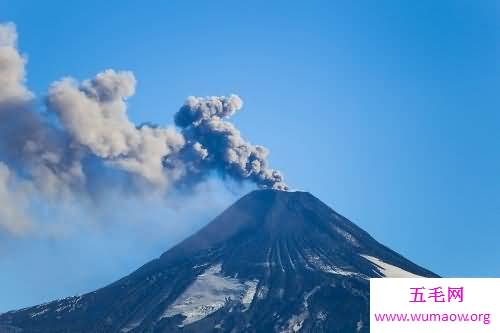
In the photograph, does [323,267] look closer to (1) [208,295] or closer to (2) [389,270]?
(2) [389,270]

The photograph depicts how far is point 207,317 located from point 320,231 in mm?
46730

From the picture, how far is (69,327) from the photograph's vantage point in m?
123

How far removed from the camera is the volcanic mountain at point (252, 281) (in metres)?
117

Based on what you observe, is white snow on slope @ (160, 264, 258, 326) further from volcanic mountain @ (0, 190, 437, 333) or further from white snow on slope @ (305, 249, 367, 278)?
white snow on slope @ (305, 249, 367, 278)

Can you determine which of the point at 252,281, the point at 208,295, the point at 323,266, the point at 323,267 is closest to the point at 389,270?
the point at 323,266

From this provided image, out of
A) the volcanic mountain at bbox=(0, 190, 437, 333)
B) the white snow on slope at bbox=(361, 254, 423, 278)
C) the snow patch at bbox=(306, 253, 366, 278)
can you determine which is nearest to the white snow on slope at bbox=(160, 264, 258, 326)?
the volcanic mountain at bbox=(0, 190, 437, 333)

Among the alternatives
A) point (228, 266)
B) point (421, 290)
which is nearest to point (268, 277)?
point (228, 266)

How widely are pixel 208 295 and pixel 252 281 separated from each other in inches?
359

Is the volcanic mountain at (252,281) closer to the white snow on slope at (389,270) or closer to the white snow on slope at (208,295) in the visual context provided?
the white snow on slope at (208,295)

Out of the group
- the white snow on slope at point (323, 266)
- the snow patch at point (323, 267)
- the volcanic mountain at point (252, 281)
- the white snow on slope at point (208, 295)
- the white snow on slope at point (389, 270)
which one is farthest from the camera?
the white snow on slope at point (389, 270)

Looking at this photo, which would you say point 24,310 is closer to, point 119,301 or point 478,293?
point 119,301

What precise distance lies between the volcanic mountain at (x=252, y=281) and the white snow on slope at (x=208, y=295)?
144 millimetres

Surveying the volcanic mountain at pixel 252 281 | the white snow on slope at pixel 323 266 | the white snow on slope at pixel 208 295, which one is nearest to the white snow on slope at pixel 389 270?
the volcanic mountain at pixel 252 281

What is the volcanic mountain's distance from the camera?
384 ft
